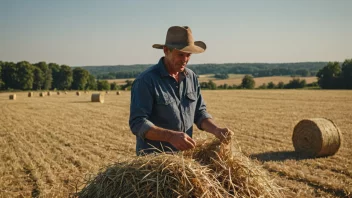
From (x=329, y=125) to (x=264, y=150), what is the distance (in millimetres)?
1991

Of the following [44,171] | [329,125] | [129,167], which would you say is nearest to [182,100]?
[129,167]

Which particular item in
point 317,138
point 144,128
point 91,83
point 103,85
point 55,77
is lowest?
point 317,138

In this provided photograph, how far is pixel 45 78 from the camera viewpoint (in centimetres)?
6856

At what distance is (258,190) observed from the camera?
242cm

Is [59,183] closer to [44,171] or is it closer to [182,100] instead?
[44,171]

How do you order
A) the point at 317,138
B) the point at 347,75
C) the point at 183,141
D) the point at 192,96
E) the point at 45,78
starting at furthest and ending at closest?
the point at 45,78
the point at 347,75
the point at 317,138
the point at 192,96
the point at 183,141

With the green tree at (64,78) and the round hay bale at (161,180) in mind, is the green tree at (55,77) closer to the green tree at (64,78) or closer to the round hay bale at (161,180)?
the green tree at (64,78)

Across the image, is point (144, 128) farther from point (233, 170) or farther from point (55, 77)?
point (55, 77)

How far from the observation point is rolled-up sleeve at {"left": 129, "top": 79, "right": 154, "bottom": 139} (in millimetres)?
3006

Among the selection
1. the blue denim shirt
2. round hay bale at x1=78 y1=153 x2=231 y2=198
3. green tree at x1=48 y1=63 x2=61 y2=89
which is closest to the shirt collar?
the blue denim shirt

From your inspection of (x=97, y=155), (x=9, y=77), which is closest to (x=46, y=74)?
(x=9, y=77)

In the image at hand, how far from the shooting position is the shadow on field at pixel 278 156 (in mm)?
8609

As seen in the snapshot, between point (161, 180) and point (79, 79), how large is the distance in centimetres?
7397

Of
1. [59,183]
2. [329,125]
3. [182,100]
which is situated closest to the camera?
[182,100]
